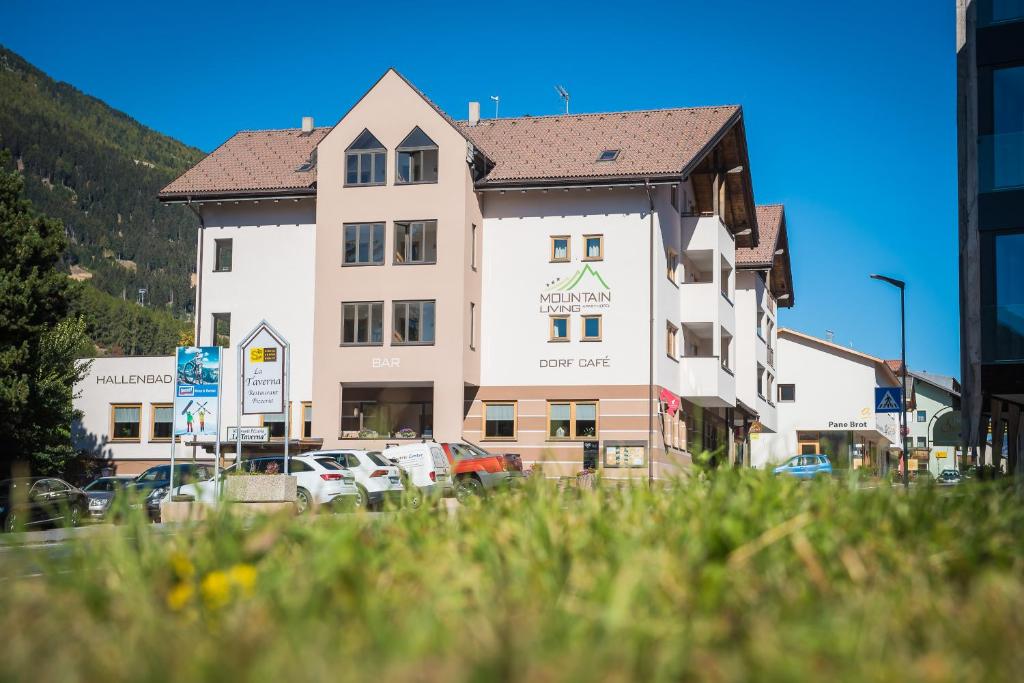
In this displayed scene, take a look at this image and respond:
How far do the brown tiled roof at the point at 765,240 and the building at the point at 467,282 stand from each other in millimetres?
12996

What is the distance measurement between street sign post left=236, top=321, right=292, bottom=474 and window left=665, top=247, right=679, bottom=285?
26294mm

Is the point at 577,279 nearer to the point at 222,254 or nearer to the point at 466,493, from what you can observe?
the point at 222,254

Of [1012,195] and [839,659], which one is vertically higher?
[1012,195]

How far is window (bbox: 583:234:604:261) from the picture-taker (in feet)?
155

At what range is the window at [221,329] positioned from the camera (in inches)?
1999

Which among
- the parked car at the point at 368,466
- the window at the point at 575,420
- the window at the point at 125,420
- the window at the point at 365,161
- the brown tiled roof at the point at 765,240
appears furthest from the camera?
the brown tiled roof at the point at 765,240

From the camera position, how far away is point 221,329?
2167 inches

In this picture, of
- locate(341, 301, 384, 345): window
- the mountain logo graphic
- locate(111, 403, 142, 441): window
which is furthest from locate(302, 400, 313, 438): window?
the mountain logo graphic

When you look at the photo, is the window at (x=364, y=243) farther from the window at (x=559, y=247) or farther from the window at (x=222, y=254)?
the window at (x=559, y=247)

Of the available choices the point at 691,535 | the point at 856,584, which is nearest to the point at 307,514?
the point at 691,535

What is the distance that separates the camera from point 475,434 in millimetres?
47375

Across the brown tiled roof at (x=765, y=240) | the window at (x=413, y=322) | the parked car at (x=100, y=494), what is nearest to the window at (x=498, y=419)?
the window at (x=413, y=322)

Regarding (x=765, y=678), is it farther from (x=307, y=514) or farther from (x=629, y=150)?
(x=629, y=150)

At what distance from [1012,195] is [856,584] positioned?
23.0 metres
